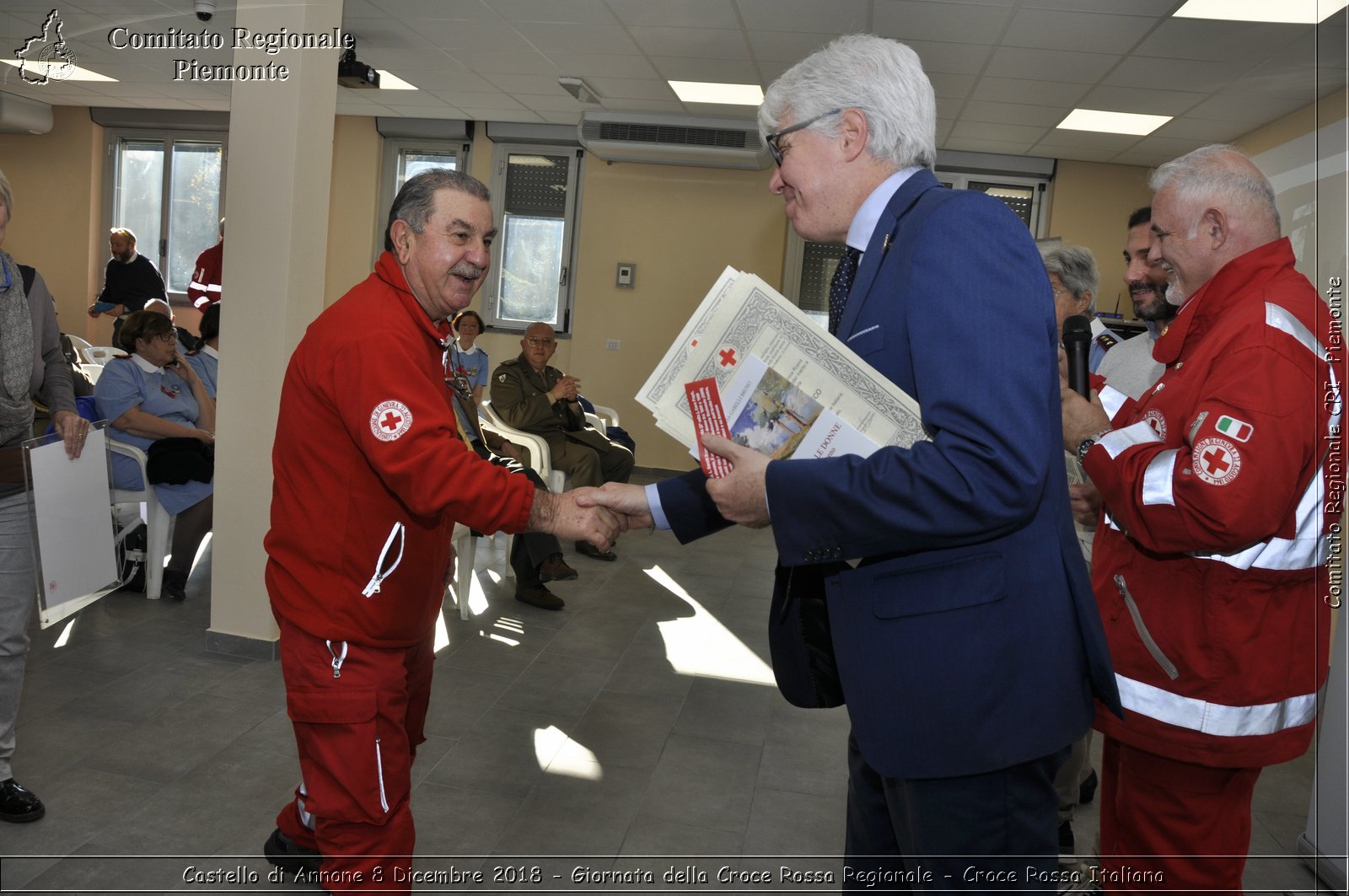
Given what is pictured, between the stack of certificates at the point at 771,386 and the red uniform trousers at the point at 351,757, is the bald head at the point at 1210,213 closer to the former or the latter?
the stack of certificates at the point at 771,386

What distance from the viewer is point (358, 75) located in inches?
280

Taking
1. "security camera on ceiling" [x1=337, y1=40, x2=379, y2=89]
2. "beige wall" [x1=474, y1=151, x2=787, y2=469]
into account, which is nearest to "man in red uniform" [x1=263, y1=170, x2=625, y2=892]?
"security camera on ceiling" [x1=337, y1=40, x2=379, y2=89]

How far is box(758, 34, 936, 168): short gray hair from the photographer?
1.30 meters

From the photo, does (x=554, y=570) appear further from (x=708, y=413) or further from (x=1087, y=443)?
(x=708, y=413)

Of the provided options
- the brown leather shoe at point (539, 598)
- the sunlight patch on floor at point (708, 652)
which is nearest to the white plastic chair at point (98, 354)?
the brown leather shoe at point (539, 598)

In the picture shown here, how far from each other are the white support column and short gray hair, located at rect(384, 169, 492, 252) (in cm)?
168

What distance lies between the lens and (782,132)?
138 cm

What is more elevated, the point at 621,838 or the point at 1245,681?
the point at 1245,681

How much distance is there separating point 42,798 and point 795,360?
2581 millimetres

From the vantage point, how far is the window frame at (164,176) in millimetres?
10719

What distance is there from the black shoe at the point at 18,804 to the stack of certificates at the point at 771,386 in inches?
88.4

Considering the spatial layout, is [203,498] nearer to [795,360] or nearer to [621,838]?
[621,838]

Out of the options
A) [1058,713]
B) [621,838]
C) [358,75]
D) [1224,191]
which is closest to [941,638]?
[1058,713]

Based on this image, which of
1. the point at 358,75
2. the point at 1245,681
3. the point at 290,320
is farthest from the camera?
the point at 358,75
